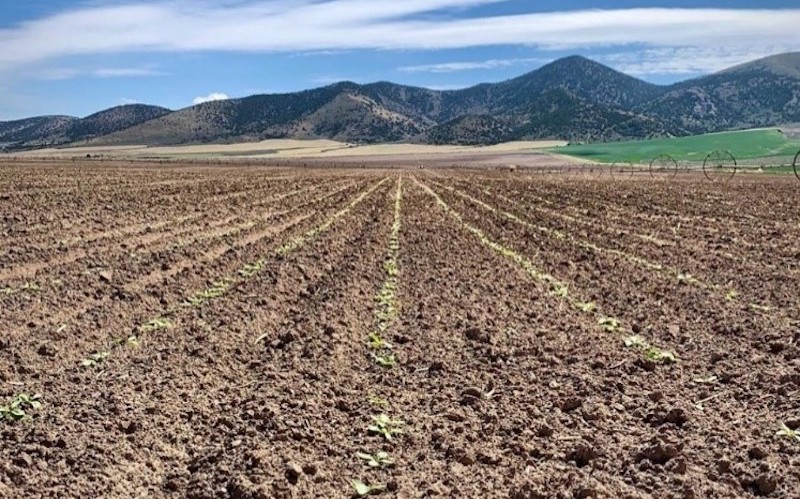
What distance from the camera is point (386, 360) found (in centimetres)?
755

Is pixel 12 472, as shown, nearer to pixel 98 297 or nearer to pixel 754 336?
pixel 98 297

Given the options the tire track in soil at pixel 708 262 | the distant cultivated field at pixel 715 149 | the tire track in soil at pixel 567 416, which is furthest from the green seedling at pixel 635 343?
the distant cultivated field at pixel 715 149

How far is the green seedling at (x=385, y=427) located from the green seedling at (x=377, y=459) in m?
0.28

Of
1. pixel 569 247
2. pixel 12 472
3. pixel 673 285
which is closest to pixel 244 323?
pixel 12 472

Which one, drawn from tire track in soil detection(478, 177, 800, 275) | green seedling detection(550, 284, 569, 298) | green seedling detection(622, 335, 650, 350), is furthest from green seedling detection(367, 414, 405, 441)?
tire track in soil detection(478, 177, 800, 275)

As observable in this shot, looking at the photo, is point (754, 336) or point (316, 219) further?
point (316, 219)

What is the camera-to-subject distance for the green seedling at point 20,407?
584 centimetres

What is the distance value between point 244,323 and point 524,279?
4.77m

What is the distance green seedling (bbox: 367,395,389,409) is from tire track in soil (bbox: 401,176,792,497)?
0.86 feet

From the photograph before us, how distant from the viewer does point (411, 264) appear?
1329 centimetres

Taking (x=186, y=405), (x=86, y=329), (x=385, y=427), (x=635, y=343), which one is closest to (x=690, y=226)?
(x=635, y=343)

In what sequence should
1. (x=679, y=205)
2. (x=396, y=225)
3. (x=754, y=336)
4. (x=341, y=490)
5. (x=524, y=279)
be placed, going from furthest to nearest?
(x=679, y=205), (x=396, y=225), (x=524, y=279), (x=754, y=336), (x=341, y=490)

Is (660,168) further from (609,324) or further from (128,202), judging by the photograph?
(609,324)

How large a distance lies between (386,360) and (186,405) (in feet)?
6.77
